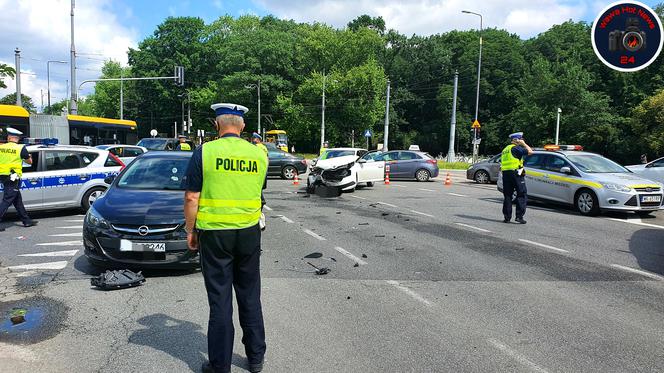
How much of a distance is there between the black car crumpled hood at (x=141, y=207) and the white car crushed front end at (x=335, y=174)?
958 centimetres

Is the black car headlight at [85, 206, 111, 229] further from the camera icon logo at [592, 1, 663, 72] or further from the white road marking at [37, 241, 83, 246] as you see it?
the camera icon logo at [592, 1, 663, 72]

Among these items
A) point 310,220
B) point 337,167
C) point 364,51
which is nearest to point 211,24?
point 364,51

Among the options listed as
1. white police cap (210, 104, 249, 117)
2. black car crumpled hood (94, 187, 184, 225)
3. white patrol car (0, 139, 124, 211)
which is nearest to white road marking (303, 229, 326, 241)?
black car crumpled hood (94, 187, 184, 225)

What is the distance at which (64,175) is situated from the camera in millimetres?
11672

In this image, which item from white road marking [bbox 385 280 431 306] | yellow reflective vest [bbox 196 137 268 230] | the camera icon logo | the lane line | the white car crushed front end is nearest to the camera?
yellow reflective vest [bbox 196 137 268 230]

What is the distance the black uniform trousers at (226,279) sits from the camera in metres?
3.54

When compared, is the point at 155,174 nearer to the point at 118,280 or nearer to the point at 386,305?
the point at 118,280

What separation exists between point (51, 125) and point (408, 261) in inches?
1002

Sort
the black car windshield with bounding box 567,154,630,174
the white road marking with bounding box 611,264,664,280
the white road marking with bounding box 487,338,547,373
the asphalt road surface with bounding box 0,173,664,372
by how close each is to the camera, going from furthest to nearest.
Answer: the black car windshield with bounding box 567,154,630,174, the white road marking with bounding box 611,264,664,280, the asphalt road surface with bounding box 0,173,664,372, the white road marking with bounding box 487,338,547,373

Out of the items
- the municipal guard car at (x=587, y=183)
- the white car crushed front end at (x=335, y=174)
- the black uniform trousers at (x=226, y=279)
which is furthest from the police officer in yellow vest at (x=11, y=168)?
the municipal guard car at (x=587, y=183)

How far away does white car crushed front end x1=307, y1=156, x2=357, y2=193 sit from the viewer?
16516 millimetres

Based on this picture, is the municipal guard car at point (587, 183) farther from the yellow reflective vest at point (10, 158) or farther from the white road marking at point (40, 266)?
the yellow reflective vest at point (10, 158)

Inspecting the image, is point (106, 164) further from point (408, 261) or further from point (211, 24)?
point (211, 24)

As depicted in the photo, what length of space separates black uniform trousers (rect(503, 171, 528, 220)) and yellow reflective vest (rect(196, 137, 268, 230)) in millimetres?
8300
